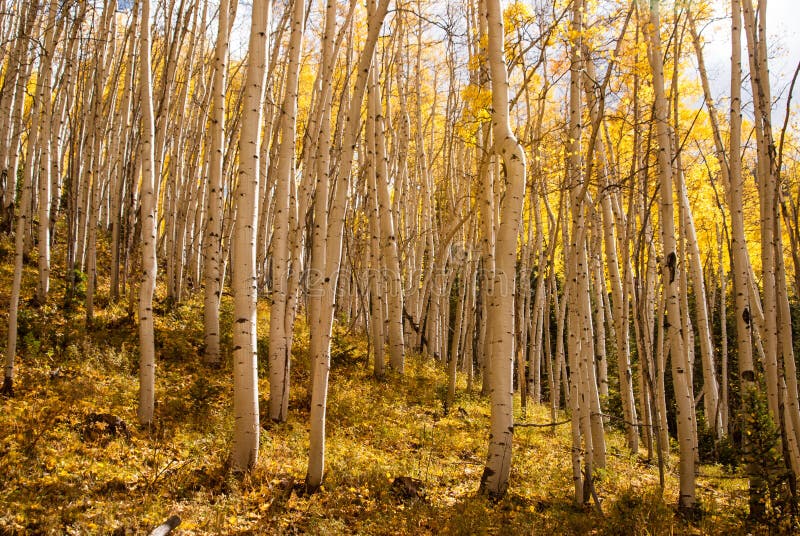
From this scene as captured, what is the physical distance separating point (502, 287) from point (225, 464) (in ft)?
9.29

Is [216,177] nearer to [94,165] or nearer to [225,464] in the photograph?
[94,165]

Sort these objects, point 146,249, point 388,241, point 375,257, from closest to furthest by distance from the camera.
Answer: point 146,249 < point 388,241 < point 375,257

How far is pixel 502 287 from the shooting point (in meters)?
4.52

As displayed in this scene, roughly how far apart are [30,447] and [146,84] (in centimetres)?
339

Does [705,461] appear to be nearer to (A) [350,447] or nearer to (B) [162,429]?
(A) [350,447]

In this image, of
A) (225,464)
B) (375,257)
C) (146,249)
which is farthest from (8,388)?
(375,257)

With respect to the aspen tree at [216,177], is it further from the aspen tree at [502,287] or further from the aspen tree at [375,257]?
the aspen tree at [502,287]

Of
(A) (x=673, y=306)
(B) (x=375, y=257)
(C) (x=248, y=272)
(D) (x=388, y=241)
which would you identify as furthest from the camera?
(B) (x=375, y=257)

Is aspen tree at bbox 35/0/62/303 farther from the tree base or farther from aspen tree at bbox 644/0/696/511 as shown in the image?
aspen tree at bbox 644/0/696/511

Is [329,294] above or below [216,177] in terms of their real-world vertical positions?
below

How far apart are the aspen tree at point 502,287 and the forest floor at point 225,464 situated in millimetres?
340

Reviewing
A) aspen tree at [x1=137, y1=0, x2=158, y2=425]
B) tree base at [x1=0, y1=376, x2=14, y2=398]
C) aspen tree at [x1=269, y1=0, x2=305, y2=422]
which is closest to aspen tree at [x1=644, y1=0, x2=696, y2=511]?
aspen tree at [x1=269, y1=0, x2=305, y2=422]

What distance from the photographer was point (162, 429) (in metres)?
5.02

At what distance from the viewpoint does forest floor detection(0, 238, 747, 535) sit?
370cm
